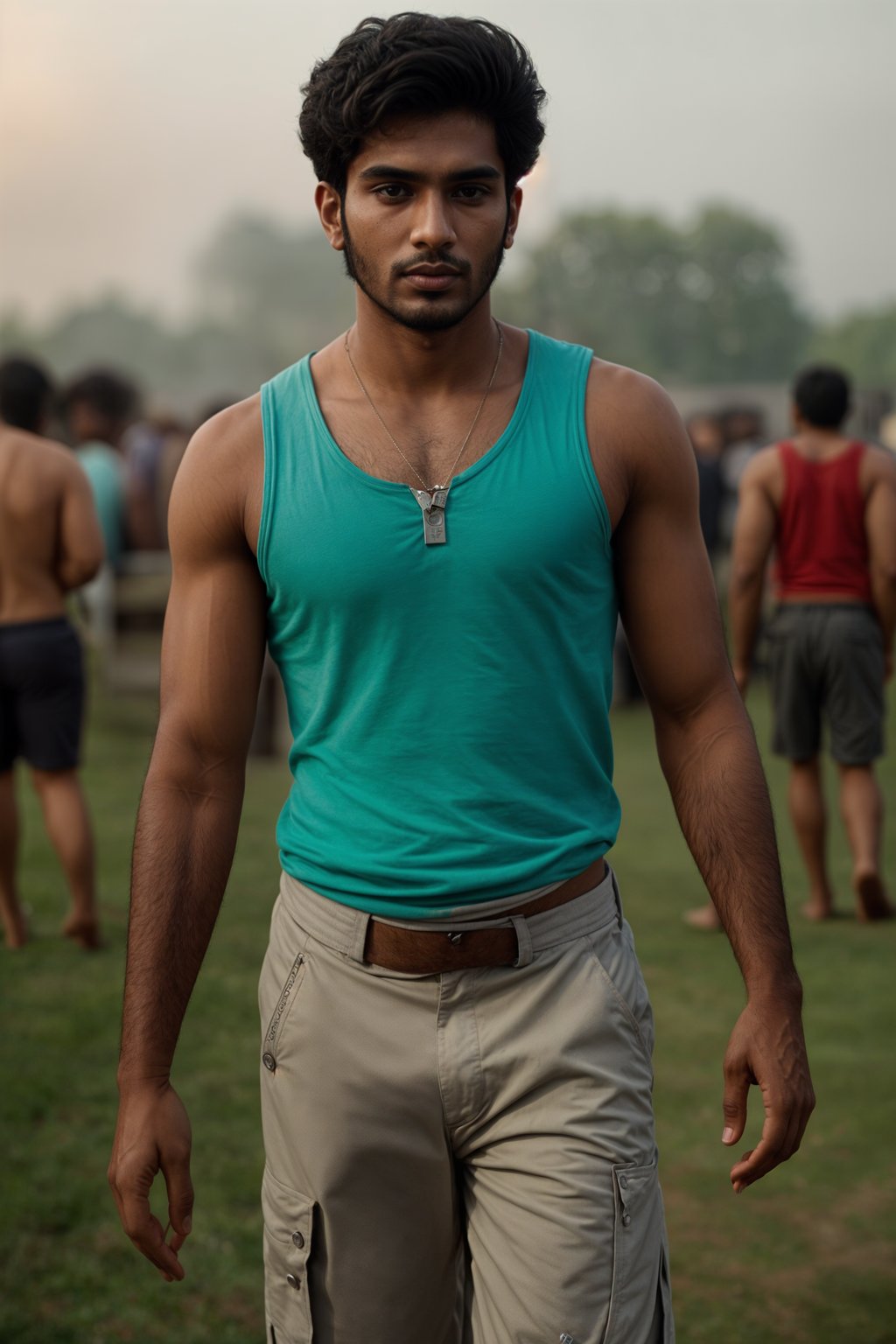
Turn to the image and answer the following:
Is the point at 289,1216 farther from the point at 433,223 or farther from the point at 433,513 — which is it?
the point at 433,223

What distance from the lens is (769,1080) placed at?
2.32m

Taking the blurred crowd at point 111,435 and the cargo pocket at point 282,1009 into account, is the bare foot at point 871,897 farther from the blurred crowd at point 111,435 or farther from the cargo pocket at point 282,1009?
the cargo pocket at point 282,1009

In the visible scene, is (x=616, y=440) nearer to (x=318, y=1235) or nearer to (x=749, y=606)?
(x=318, y=1235)

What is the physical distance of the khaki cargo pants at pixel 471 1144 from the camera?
230 centimetres

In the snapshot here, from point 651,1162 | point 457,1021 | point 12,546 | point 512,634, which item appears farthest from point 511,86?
point 12,546

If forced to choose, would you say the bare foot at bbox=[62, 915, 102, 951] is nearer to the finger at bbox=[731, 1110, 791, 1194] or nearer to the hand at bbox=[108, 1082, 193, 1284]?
the hand at bbox=[108, 1082, 193, 1284]

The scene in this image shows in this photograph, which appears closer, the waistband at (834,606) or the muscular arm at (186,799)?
the muscular arm at (186,799)

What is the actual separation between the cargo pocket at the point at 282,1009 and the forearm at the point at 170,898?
14 cm

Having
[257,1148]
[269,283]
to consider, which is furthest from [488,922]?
[269,283]

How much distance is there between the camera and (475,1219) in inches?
95.5

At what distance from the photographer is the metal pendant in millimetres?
2305

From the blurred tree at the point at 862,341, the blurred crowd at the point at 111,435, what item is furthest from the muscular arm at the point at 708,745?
the blurred tree at the point at 862,341

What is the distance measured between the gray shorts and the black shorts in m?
3.16

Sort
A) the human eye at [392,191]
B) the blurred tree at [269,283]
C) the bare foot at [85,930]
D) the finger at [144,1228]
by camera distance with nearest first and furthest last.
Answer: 1. the finger at [144,1228]
2. the human eye at [392,191]
3. the bare foot at [85,930]
4. the blurred tree at [269,283]
